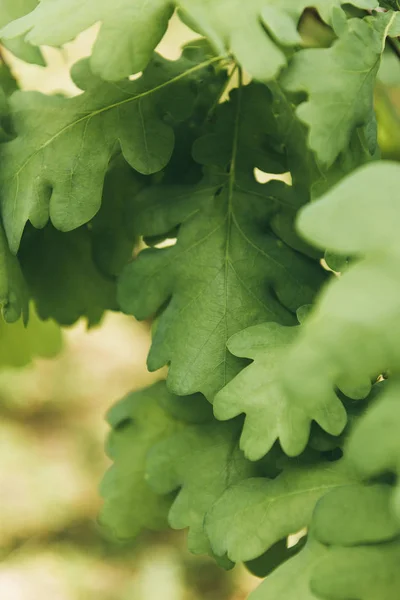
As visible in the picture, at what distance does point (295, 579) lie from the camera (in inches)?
19.2

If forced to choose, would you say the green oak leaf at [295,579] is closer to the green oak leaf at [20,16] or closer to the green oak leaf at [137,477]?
the green oak leaf at [137,477]

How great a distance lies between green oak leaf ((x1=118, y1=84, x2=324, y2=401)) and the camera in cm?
61

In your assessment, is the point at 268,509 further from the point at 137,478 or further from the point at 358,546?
the point at 137,478

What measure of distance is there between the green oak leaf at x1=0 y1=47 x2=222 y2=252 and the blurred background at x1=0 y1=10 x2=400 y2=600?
59 centimetres

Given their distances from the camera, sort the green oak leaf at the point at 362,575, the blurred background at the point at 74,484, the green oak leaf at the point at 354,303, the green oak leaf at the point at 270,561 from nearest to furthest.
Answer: the green oak leaf at the point at 354,303 → the green oak leaf at the point at 362,575 → the green oak leaf at the point at 270,561 → the blurred background at the point at 74,484

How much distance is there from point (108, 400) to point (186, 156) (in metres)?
0.97

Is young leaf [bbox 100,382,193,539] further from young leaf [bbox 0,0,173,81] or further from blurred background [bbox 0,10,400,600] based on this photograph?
blurred background [bbox 0,10,400,600]

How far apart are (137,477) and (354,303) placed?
475 mm

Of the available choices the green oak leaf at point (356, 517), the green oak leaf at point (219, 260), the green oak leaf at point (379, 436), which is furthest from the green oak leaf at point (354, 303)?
the green oak leaf at point (219, 260)

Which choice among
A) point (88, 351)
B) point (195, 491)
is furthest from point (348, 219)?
point (88, 351)

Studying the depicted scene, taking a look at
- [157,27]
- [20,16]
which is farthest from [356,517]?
[20,16]

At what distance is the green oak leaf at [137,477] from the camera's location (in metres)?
0.73

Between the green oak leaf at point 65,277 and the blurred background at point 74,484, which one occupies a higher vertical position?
the green oak leaf at point 65,277

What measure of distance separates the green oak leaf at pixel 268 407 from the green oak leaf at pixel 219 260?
0.14 feet
